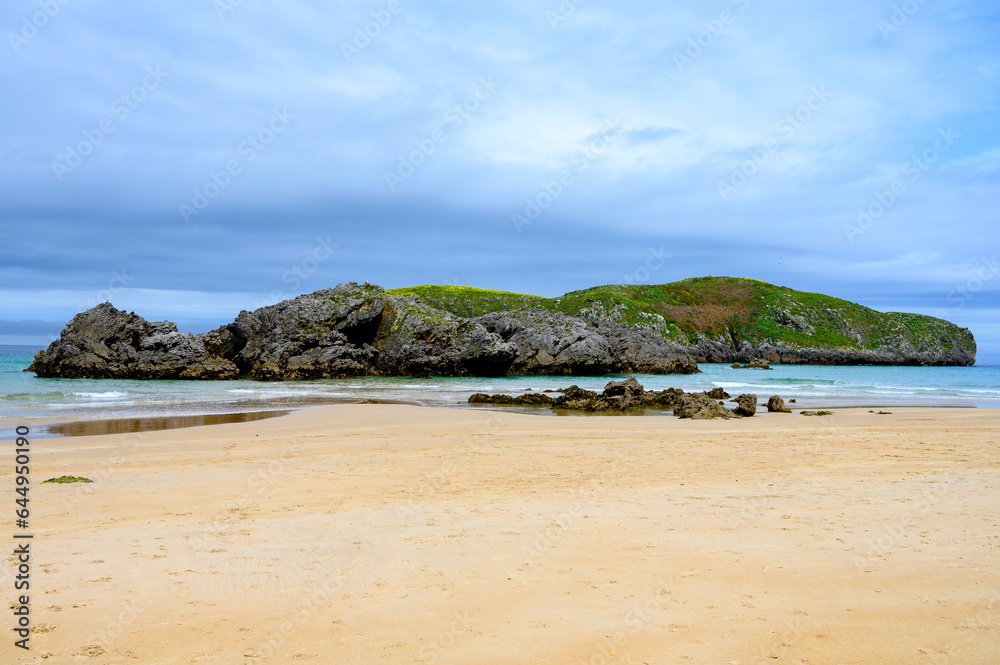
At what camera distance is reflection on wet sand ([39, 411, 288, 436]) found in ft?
58.1

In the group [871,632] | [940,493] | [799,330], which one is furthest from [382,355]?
[799,330]

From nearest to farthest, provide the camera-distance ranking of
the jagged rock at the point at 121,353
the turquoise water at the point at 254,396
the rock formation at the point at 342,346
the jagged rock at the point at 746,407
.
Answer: the jagged rock at the point at 746,407 < the turquoise water at the point at 254,396 < the jagged rock at the point at 121,353 < the rock formation at the point at 342,346

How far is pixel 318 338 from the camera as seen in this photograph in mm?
49625

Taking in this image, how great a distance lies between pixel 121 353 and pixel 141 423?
2989cm

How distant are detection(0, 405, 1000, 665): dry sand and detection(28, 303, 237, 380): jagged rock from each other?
115 ft

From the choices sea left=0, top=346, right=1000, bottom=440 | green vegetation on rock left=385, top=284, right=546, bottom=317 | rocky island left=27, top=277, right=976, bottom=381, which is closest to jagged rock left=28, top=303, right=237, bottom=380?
rocky island left=27, top=277, right=976, bottom=381

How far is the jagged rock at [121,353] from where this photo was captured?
44.1 m

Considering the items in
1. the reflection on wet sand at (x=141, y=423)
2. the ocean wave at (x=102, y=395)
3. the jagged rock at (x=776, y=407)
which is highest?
the ocean wave at (x=102, y=395)

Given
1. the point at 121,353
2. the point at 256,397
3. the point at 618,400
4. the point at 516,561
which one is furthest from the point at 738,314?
the point at 516,561

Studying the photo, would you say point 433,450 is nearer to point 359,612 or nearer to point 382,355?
point 359,612

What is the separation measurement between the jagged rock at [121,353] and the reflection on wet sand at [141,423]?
2487 centimetres

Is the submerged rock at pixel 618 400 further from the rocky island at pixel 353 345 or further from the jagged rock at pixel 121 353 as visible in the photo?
the jagged rock at pixel 121 353

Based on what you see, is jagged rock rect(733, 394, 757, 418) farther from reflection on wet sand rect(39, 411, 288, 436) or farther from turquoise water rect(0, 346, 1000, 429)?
→ reflection on wet sand rect(39, 411, 288, 436)

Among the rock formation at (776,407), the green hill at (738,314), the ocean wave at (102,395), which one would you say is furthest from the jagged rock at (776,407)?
the green hill at (738,314)
